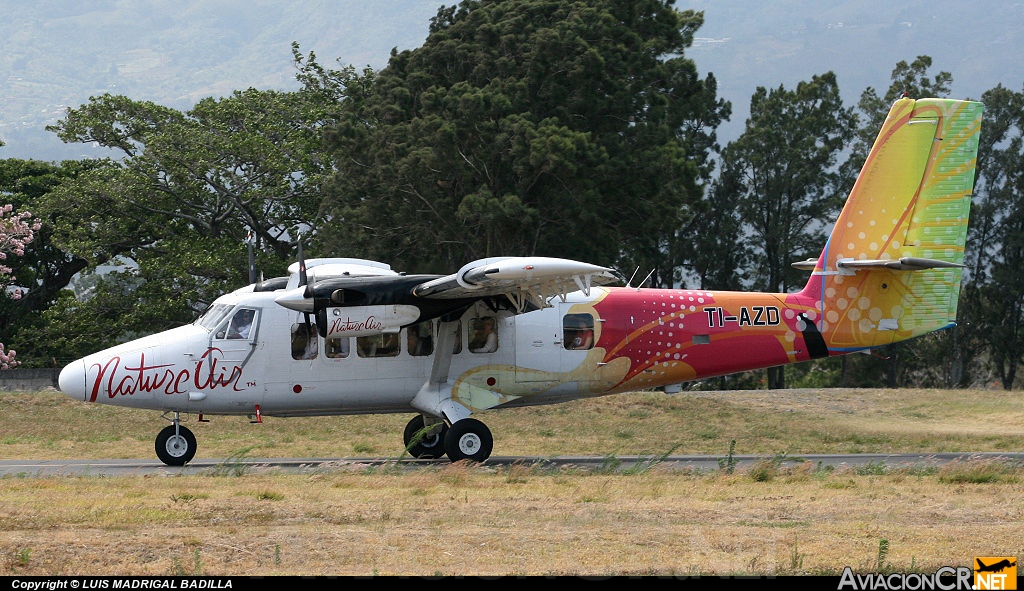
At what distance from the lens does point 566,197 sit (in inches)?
1205

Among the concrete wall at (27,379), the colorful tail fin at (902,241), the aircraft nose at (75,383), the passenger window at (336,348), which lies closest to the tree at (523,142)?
A: the concrete wall at (27,379)

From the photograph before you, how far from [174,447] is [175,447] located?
2 cm

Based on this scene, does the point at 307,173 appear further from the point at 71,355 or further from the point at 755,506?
the point at 755,506

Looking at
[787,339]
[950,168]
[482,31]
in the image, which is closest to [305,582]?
[787,339]

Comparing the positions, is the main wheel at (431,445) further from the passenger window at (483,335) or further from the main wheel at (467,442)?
the passenger window at (483,335)

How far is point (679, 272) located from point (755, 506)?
126 feet

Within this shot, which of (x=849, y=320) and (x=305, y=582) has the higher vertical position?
(x=849, y=320)

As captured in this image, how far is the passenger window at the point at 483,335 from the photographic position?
18.1m

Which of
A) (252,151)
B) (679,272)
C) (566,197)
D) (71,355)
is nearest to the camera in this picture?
(566,197)

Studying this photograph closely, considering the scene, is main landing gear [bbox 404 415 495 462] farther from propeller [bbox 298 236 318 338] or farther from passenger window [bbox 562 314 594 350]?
propeller [bbox 298 236 318 338]

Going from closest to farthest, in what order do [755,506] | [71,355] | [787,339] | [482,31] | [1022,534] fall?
[1022,534] → [755,506] → [787,339] → [482,31] → [71,355]

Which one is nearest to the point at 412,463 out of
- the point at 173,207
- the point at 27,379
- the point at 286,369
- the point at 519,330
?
the point at 286,369

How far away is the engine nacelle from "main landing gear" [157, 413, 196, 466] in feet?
10.4

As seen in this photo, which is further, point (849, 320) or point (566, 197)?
point (566, 197)
